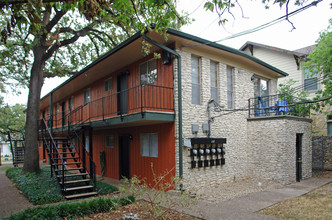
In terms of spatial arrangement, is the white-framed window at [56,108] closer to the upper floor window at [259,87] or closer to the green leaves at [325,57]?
the upper floor window at [259,87]

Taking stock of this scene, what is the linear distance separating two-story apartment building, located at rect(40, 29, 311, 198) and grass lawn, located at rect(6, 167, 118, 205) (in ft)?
4.86

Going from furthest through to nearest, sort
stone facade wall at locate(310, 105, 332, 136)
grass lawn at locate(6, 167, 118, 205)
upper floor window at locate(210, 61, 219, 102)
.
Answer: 1. stone facade wall at locate(310, 105, 332, 136)
2. upper floor window at locate(210, 61, 219, 102)
3. grass lawn at locate(6, 167, 118, 205)

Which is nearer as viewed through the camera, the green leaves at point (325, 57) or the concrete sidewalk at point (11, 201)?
the concrete sidewalk at point (11, 201)

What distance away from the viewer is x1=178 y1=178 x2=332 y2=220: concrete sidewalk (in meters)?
6.23

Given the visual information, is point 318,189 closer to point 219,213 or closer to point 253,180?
point 253,180

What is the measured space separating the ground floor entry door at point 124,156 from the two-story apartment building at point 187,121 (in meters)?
0.05

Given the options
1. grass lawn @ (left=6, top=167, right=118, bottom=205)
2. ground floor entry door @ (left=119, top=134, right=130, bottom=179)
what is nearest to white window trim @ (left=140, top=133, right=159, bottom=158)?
ground floor entry door @ (left=119, top=134, right=130, bottom=179)

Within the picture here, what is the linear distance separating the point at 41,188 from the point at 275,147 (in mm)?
9743

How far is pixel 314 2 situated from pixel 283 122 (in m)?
6.34

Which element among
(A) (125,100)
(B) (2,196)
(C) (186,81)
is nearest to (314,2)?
(C) (186,81)

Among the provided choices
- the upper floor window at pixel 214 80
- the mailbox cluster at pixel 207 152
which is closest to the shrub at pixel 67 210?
the mailbox cluster at pixel 207 152

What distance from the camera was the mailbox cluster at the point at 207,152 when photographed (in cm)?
900

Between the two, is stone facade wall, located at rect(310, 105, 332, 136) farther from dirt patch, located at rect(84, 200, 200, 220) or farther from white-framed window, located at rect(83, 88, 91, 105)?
white-framed window, located at rect(83, 88, 91, 105)

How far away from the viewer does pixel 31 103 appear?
12562 mm
